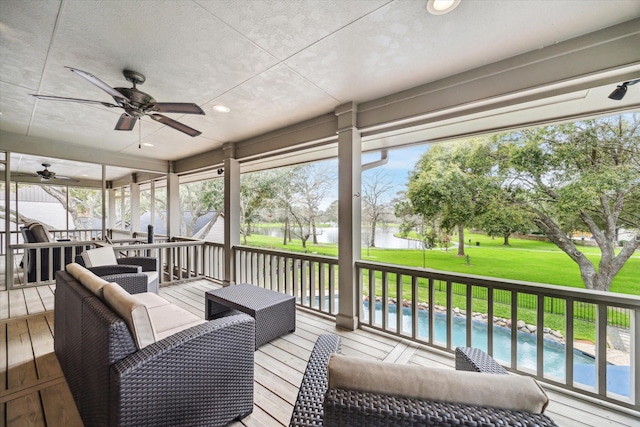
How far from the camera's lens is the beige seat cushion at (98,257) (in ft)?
10.4

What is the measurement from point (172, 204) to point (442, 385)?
22.0 feet

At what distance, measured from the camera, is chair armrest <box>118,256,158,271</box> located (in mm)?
3898

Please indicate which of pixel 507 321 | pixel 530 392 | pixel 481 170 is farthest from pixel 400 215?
pixel 530 392

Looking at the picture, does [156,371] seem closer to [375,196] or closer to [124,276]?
[124,276]

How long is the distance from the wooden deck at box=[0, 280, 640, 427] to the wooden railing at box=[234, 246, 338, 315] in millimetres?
249

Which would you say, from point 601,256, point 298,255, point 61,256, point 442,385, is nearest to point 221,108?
point 298,255

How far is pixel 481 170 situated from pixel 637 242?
1368mm

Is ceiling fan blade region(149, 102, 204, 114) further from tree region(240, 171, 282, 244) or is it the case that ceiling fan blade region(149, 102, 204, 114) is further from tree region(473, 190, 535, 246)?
tree region(240, 171, 282, 244)

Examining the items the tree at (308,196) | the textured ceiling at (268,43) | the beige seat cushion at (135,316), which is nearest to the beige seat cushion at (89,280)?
the beige seat cushion at (135,316)

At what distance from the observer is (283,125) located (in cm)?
381

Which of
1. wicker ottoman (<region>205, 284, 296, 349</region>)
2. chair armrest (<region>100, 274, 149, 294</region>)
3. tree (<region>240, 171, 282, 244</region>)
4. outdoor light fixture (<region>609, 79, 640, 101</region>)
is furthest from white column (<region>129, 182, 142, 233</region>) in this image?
outdoor light fixture (<region>609, 79, 640, 101</region>)

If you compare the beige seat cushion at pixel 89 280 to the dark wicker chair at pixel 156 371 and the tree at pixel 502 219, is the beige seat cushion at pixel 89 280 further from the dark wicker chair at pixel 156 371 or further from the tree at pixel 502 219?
the tree at pixel 502 219

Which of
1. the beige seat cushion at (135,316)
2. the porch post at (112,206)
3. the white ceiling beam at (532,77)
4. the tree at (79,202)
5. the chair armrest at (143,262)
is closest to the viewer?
the beige seat cushion at (135,316)

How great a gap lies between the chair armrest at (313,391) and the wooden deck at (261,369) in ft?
2.24
